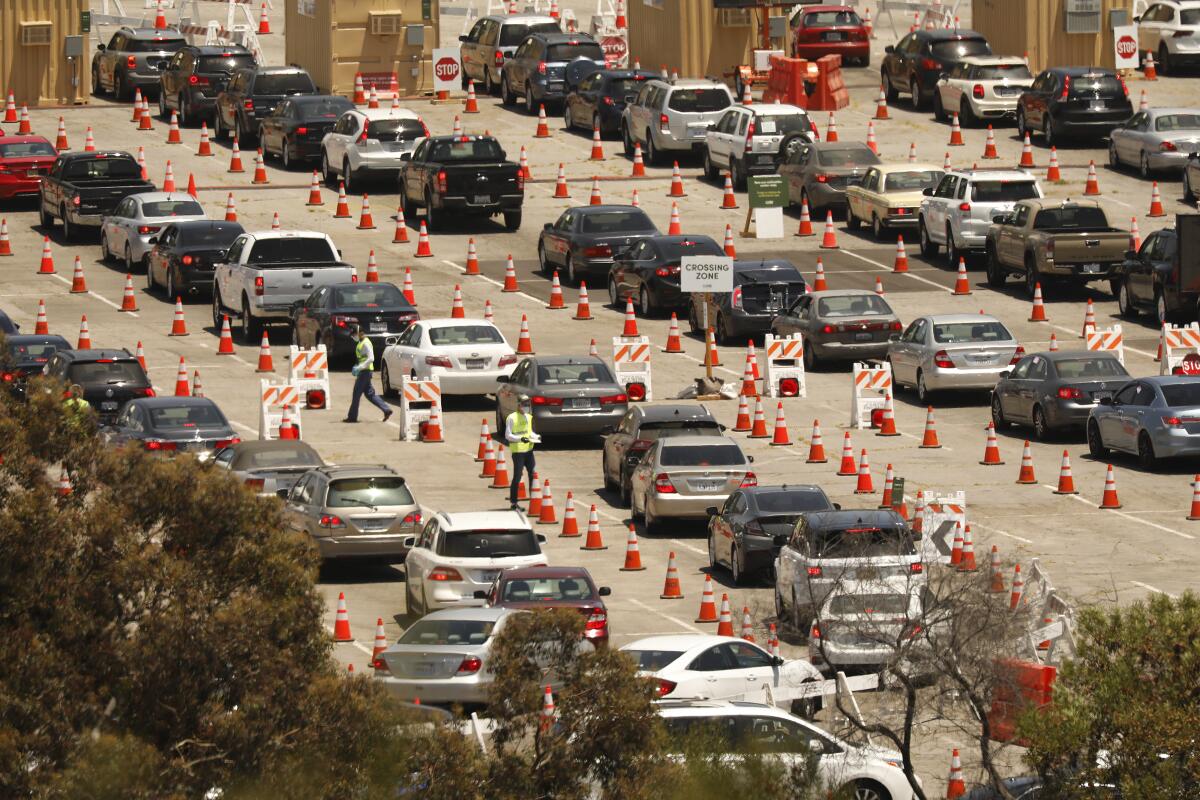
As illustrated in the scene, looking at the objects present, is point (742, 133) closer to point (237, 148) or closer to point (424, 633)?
point (237, 148)

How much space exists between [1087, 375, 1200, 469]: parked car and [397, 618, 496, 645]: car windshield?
11273 millimetres

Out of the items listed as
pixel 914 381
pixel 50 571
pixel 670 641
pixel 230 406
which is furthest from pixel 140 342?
pixel 50 571

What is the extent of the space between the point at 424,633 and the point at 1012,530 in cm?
817

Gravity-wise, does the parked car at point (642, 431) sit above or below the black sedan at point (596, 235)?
below

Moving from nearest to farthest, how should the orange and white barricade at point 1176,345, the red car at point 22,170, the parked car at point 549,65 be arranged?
the orange and white barricade at point 1176,345
the red car at point 22,170
the parked car at point 549,65

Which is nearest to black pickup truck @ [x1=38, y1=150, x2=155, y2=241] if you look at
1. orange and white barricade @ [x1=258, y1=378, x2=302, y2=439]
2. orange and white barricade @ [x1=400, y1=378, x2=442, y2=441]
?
orange and white barricade @ [x1=258, y1=378, x2=302, y2=439]

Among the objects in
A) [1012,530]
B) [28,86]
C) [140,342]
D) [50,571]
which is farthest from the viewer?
[28,86]

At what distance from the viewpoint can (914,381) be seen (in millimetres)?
36812

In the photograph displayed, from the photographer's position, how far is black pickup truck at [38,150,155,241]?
46.9m

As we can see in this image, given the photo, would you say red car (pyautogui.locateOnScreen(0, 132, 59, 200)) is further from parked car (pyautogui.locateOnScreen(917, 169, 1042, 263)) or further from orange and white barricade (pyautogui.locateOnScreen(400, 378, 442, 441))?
orange and white barricade (pyautogui.locateOnScreen(400, 378, 442, 441))

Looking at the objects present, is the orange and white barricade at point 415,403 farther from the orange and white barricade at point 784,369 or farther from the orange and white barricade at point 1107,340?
the orange and white barricade at point 1107,340

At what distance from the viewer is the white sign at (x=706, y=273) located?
38281 millimetres

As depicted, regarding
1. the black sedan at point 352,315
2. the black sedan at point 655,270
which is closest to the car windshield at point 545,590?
the black sedan at point 352,315

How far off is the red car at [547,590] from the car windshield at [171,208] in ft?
69.5
